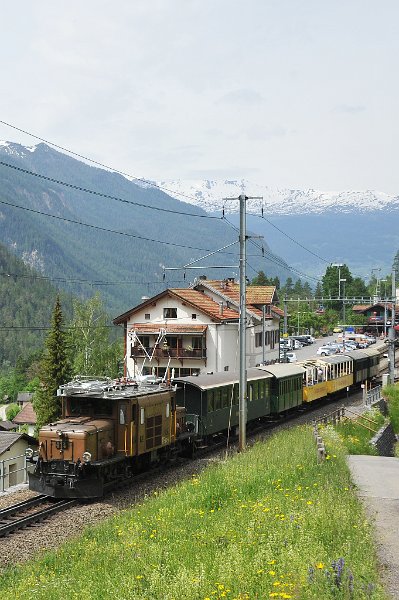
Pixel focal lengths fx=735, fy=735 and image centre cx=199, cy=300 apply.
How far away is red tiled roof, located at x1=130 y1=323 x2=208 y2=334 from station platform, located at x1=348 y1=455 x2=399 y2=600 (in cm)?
3127

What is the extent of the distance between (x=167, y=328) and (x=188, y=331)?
212 cm

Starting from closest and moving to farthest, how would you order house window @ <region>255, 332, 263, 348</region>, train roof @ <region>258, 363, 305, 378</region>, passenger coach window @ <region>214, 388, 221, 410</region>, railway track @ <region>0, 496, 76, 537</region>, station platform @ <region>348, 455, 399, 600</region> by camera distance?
station platform @ <region>348, 455, 399, 600</region>
railway track @ <region>0, 496, 76, 537</region>
passenger coach window @ <region>214, 388, 221, 410</region>
train roof @ <region>258, 363, 305, 378</region>
house window @ <region>255, 332, 263, 348</region>

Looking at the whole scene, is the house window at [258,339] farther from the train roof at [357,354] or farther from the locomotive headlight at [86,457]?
the locomotive headlight at [86,457]

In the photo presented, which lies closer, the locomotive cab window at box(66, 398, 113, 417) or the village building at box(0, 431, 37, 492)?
the locomotive cab window at box(66, 398, 113, 417)

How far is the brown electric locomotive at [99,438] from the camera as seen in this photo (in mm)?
20344

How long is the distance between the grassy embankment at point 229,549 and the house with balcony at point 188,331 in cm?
3636

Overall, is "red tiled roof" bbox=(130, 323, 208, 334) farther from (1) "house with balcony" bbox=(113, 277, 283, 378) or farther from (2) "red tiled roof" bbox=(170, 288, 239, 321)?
(2) "red tiled roof" bbox=(170, 288, 239, 321)

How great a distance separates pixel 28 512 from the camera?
19219mm

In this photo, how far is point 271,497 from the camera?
15461mm

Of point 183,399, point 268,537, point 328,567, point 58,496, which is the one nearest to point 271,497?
point 268,537

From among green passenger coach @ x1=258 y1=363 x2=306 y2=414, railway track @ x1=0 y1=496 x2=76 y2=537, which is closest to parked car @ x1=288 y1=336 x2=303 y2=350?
green passenger coach @ x1=258 y1=363 x2=306 y2=414

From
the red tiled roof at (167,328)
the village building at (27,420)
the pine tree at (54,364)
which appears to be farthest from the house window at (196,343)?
the village building at (27,420)

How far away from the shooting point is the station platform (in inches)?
453

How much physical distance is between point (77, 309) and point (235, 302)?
28.0 m
